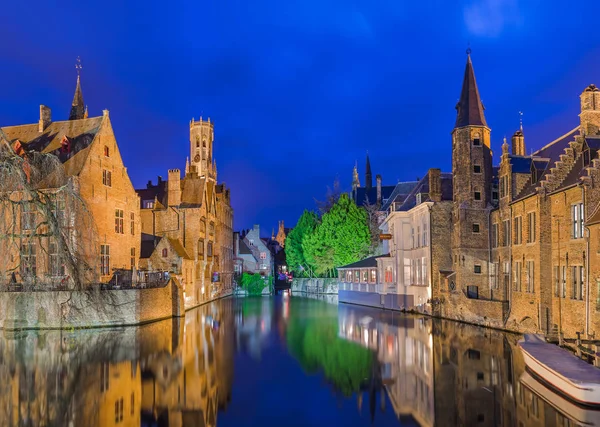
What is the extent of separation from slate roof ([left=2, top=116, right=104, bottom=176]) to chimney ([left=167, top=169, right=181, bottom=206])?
12.9m

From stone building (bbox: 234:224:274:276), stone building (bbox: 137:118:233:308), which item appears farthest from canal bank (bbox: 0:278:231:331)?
stone building (bbox: 234:224:274:276)

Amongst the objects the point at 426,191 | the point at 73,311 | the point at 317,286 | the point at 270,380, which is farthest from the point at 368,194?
the point at 270,380

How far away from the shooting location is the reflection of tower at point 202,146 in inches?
3814

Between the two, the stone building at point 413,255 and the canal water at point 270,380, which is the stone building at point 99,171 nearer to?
the canal water at point 270,380

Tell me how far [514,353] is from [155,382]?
15426 mm

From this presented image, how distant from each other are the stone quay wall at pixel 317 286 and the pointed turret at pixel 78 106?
1573 inches

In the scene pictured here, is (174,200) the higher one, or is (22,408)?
(174,200)

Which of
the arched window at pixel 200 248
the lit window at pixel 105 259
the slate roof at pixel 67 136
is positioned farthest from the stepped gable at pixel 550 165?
the arched window at pixel 200 248

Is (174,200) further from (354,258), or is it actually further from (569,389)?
(569,389)

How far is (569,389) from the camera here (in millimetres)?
15742

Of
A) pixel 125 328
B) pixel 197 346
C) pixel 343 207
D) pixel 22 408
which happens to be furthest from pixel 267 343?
pixel 343 207

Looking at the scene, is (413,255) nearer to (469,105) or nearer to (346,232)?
(469,105)

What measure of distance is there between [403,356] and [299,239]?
209ft

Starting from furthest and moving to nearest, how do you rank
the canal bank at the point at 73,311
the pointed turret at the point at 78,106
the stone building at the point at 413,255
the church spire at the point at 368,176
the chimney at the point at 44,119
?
the church spire at the point at 368,176, the pointed turret at the point at 78,106, the chimney at the point at 44,119, the stone building at the point at 413,255, the canal bank at the point at 73,311
